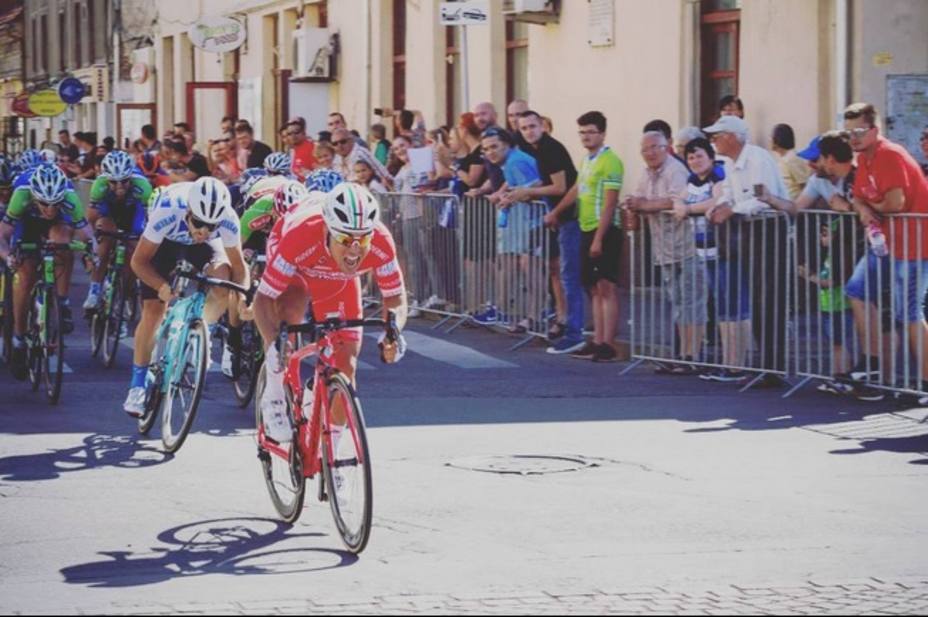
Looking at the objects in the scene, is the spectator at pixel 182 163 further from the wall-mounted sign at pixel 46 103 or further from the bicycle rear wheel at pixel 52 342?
the wall-mounted sign at pixel 46 103

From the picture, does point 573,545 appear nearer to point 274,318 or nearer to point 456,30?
point 274,318

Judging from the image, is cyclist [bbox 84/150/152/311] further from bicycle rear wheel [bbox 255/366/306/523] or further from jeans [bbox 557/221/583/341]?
bicycle rear wheel [bbox 255/366/306/523]

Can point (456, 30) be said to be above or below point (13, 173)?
above

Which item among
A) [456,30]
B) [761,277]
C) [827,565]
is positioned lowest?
[827,565]

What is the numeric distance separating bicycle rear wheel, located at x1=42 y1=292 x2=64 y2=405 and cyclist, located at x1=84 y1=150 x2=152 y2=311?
2409 millimetres

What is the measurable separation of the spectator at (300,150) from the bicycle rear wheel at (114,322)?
26.0ft

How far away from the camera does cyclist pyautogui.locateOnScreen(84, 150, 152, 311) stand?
645 inches

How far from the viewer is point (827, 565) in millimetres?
8211

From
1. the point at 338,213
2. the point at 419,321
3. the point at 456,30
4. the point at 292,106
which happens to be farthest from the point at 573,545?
the point at 292,106

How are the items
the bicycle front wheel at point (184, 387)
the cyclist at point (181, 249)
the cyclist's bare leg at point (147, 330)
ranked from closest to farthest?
the bicycle front wheel at point (184, 387) < the cyclist at point (181, 249) < the cyclist's bare leg at point (147, 330)

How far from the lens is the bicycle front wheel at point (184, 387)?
11.5 m

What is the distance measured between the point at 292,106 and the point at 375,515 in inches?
997

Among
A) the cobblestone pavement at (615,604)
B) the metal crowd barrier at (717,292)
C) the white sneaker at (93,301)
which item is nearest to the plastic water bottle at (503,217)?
the metal crowd barrier at (717,292)

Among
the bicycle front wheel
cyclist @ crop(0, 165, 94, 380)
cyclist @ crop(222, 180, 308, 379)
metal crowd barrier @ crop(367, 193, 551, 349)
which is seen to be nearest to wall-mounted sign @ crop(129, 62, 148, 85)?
metal crowd barrier @ crop(367, 193, 551, 349)
